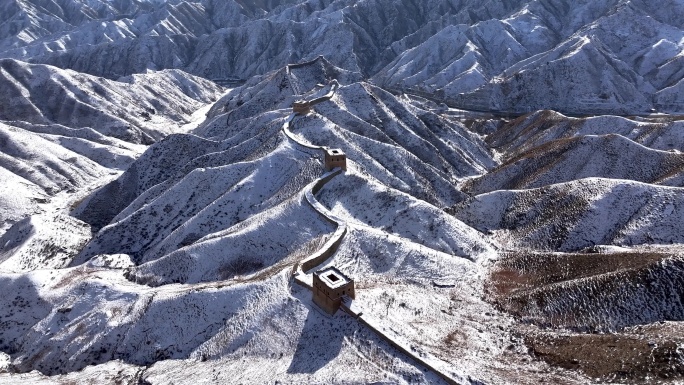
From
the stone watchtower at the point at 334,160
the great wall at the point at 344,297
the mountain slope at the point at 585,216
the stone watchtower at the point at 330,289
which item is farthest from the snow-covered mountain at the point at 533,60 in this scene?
the stone watchtower at the point at 330,289

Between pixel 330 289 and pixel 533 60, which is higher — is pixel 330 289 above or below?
above

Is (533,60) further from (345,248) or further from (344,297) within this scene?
(344,297)

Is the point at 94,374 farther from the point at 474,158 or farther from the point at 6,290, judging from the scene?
the point at 474,158

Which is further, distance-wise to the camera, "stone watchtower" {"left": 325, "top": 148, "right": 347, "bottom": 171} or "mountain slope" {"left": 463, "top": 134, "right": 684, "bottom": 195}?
"mountain slope" {"left": 463, "top": 134, "right": 684, "bottom": 195}

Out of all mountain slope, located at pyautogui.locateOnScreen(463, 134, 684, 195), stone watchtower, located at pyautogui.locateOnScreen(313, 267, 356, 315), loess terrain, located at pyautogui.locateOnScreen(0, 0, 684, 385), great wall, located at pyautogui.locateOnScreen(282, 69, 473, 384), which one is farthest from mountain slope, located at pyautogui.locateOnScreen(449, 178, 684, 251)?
stone watchtower, located at pyautogui.locateOnScreen(313, 267, 356, 315)

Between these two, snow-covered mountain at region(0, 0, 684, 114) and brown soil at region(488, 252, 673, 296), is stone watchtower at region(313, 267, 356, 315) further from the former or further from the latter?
snow-covered mountain at region(0, 0, 684, 114)

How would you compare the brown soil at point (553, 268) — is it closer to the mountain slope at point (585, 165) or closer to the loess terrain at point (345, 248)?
the loess terrain at point (345, 248)

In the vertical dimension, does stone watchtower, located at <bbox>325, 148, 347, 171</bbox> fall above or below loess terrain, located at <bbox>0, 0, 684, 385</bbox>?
above

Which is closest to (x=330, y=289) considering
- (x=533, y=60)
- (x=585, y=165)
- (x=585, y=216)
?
(x=585, y=216)
